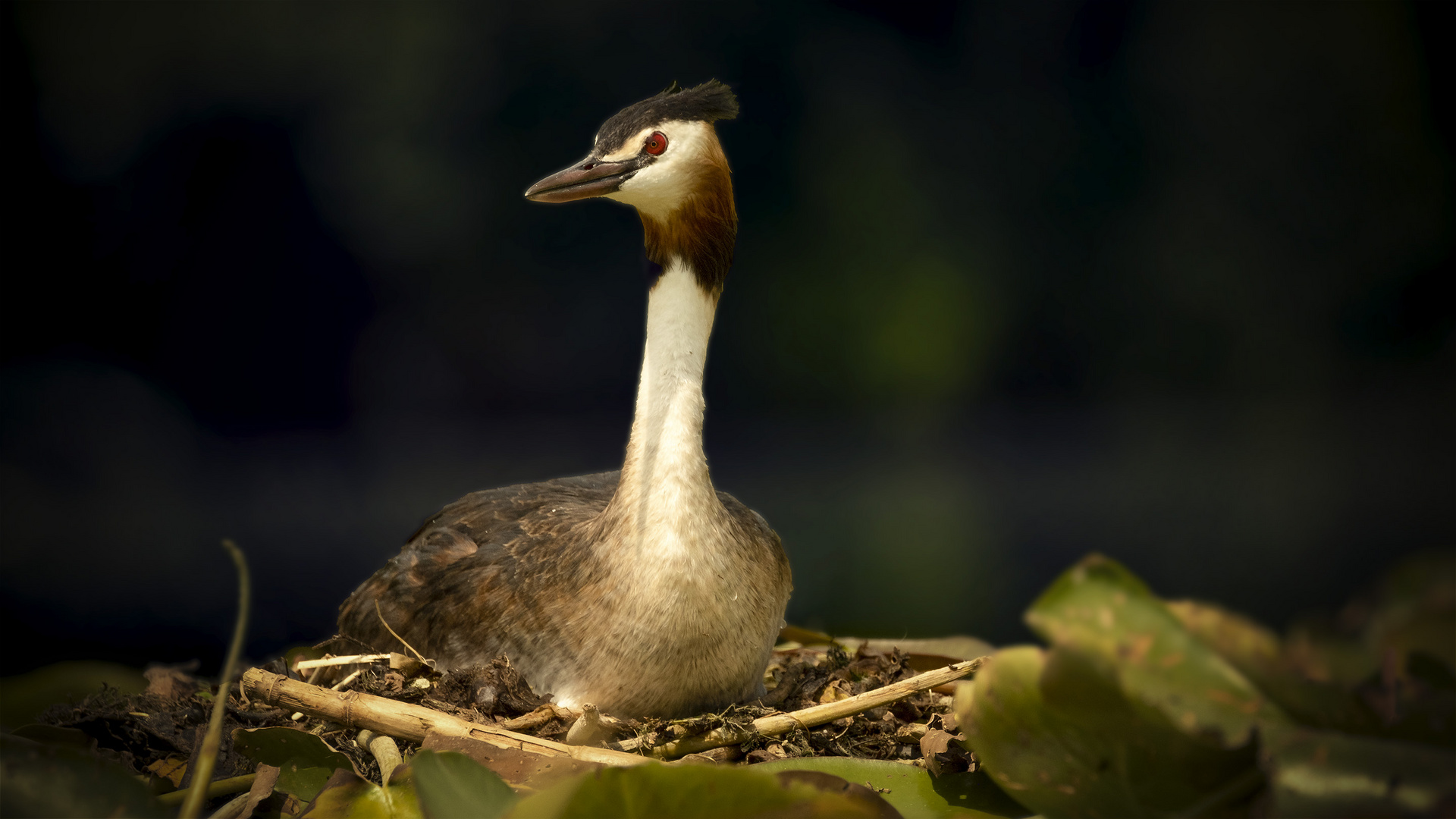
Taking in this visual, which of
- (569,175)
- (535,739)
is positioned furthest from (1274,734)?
(569,175)

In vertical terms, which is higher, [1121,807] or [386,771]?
[1121,807]

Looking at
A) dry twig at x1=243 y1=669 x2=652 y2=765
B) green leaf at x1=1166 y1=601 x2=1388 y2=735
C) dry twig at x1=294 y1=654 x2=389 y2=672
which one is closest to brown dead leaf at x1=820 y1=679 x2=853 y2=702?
dry twig at x1=243 y1=669 x2=652 y2=765

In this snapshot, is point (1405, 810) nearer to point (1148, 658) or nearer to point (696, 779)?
point (1148, 658)

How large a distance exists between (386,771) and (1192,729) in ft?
2.20

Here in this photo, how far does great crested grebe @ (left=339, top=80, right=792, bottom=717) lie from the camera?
1.13m

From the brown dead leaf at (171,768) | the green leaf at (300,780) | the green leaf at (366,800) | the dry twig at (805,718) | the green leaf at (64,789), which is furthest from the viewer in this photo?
the dry twig at (805,718)

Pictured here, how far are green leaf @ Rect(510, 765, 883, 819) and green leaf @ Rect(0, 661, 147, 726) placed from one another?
3.13ft

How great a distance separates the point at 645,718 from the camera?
114 centimetres

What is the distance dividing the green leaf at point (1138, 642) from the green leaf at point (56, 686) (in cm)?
119

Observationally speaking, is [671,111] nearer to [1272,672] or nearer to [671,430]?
[671,430]

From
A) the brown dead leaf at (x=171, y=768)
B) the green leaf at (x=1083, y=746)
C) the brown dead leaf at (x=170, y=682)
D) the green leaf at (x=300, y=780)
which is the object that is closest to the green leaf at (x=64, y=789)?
the green leaf at (x=300, y=780)

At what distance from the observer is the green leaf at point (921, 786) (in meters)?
0.77

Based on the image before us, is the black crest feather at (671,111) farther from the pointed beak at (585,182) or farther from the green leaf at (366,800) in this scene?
the green leaf at (366,800)

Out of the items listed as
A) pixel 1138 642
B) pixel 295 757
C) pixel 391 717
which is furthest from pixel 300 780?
pixel 1138 642
